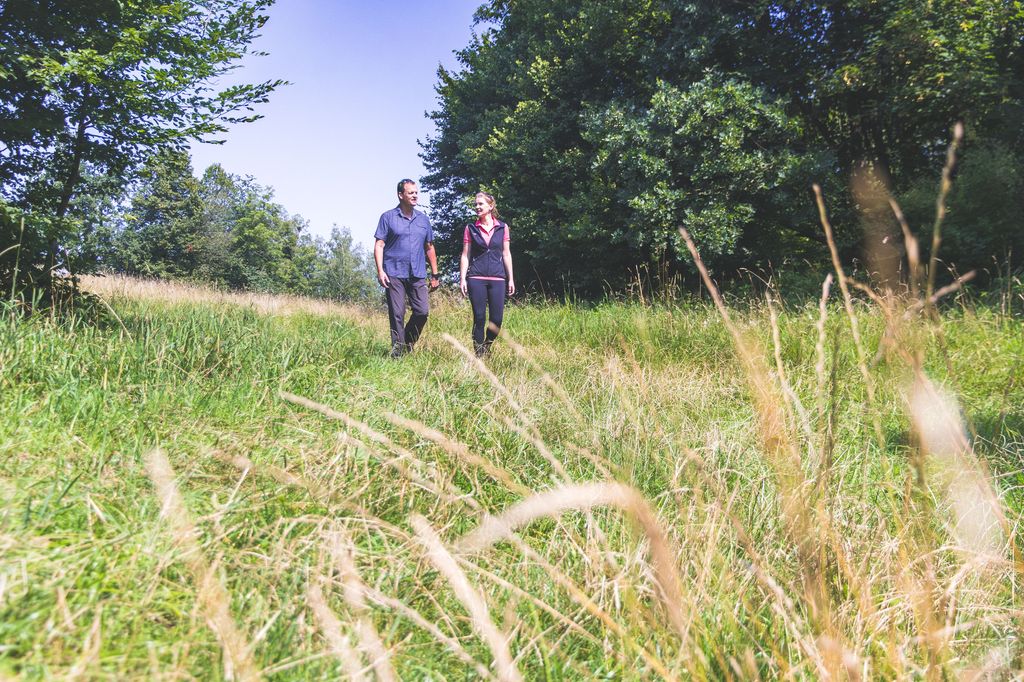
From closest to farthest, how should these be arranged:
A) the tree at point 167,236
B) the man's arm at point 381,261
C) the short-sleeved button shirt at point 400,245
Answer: the man's arm at point 381,261, the short-sleeved button shirt at point 400,245, the tree at point 167,236

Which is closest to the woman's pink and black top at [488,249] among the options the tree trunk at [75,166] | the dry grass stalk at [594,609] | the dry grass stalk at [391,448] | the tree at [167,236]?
the tree trunk at [75,166]

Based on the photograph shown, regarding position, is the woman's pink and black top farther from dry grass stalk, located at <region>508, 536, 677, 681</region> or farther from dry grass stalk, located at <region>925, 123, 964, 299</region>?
dry grass stalk, located at <region>925, 123, 964, 299</region>

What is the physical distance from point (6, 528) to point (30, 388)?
5.41 ft

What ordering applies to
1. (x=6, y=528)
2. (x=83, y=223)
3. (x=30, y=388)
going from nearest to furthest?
(x=6, y=528)
(x=30, y=388)
(x=83, y=223)

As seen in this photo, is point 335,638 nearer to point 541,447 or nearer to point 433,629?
point 433,629

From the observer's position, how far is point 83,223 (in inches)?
167

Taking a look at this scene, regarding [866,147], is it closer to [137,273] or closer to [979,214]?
[979,214]

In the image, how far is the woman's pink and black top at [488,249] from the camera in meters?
5.96

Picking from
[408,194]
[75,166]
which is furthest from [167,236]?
[408,194]

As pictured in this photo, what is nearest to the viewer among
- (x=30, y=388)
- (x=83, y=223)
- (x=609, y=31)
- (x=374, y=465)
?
(x=374, y=465)

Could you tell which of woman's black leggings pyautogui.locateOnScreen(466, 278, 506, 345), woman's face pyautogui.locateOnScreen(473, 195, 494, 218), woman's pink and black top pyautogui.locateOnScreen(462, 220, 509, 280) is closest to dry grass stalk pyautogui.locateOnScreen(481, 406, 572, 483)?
woman's black leggings pyautogui.locateOnScreen(466, 278, 506, 345)

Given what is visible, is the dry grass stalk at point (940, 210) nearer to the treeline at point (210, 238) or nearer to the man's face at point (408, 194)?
the man's face at point (408, 194)

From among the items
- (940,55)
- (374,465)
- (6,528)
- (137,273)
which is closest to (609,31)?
(940,55)

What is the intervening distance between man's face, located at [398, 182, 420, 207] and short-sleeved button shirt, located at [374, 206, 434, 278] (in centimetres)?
13
